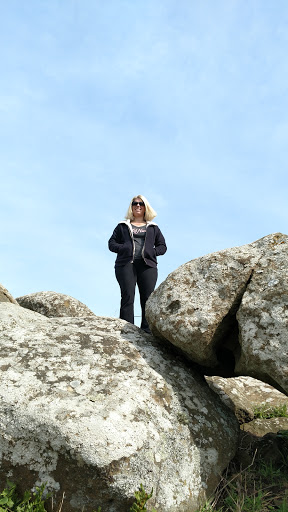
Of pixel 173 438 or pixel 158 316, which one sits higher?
pixel 158 316

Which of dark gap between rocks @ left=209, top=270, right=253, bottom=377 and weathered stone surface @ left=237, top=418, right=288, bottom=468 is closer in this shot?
dark gap between rocks @ left=209, top=270, right=253, bottom=377

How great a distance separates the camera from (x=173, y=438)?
575 cm

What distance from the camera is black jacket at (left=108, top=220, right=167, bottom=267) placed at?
1020cm

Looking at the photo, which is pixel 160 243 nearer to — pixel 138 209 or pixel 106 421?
pixel 138 209

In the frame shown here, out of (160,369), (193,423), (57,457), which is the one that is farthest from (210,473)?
(57,457)

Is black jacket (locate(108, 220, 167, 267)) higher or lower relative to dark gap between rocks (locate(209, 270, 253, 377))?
higher

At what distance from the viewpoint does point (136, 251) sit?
1025cm

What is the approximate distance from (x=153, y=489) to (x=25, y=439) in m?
1.46

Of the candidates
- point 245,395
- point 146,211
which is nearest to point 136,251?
point 146,211

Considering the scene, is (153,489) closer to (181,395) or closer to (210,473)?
(210,473)

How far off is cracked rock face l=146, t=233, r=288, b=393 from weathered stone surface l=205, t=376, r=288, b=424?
46.7 inches

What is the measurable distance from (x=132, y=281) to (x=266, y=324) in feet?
15.1

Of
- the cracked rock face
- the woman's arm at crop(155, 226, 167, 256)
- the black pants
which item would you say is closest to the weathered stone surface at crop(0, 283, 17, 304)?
the black pants

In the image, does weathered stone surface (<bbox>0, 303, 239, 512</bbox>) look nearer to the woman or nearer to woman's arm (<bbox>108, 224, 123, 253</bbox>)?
the woman
